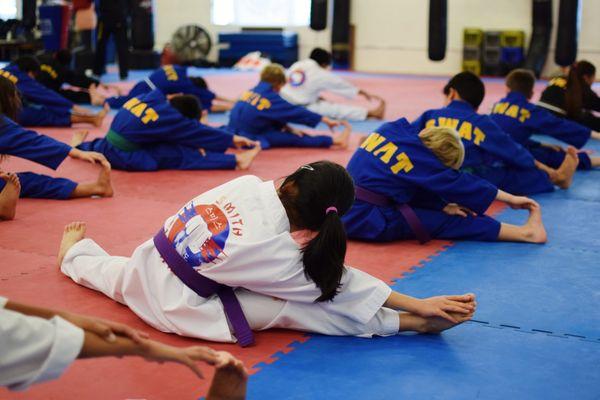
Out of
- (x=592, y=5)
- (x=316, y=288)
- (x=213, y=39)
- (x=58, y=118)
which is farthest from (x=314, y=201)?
(x=213, y=39)

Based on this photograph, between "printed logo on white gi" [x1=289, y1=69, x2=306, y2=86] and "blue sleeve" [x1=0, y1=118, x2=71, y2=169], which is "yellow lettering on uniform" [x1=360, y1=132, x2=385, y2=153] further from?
"printed logo on white gi" [x1=289, y1=69, x2=306, y2=86]

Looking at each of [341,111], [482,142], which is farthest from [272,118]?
[482,142]

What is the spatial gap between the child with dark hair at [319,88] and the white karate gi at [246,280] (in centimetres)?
640

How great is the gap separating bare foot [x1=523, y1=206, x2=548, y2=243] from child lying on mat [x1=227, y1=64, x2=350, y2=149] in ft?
10.8

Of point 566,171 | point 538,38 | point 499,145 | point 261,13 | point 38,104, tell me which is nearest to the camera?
point 499,145

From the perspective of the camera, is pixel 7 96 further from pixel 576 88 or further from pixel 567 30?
pixel 567 30

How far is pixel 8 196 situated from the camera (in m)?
4.89

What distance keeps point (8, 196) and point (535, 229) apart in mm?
3067

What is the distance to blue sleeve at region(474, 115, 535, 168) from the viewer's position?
18.2 feet

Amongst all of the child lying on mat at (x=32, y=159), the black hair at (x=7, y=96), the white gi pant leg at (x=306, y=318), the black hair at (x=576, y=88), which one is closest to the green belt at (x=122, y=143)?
the child lying on mat at (x=32, y=159)

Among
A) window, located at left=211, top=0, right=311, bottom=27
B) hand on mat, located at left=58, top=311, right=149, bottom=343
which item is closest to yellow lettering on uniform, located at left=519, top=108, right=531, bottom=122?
hand on mat, located at left=58, top=311, right=149, bottom=343

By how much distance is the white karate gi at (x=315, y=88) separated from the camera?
9.53 metres

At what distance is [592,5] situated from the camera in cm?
1502

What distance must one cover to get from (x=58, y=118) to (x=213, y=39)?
10.3m
